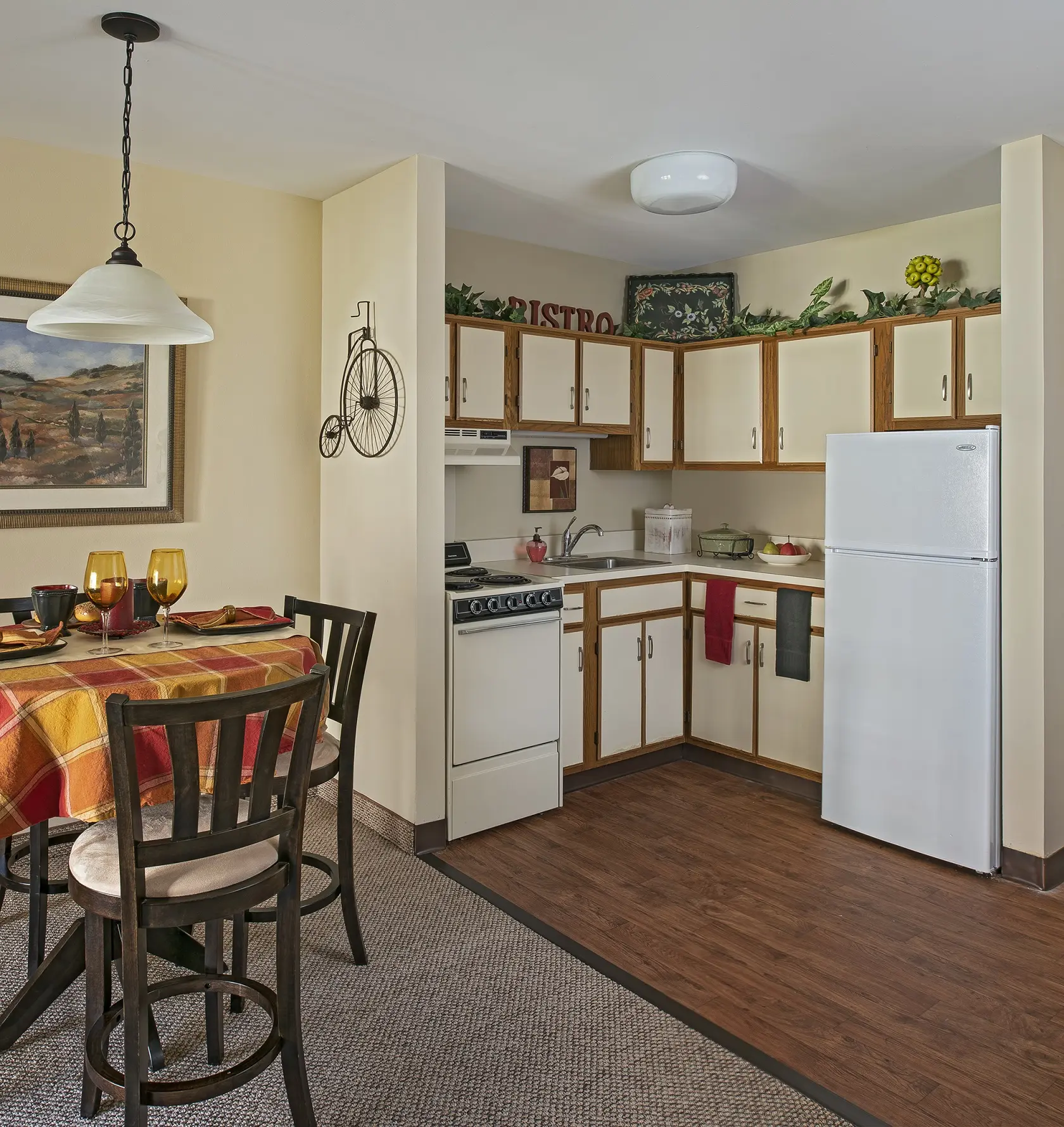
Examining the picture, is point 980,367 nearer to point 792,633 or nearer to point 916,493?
point 916,493

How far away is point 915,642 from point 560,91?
2.25 m

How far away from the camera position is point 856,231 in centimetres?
434

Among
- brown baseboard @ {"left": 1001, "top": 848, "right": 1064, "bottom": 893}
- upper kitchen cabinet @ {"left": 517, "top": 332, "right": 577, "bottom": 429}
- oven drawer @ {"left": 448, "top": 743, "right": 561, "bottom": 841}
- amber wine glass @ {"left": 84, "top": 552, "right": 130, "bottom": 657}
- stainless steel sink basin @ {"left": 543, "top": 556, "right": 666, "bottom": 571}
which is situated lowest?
brown baseboard @ {"left": 1001, "top": 848, "right": 1064, "bottom": 893}

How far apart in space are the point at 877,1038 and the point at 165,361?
327 centimetres

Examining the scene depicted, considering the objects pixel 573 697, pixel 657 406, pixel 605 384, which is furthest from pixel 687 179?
pixel 573 697

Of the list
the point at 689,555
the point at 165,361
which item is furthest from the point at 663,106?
the point at 689,555

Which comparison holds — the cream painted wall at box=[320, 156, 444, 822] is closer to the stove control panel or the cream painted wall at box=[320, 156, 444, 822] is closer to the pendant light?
the stove control panel

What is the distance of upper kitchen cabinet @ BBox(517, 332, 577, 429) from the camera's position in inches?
161

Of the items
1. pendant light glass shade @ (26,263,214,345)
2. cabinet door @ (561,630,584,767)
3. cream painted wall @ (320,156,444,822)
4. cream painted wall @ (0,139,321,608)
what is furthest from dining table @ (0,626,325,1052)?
cabinet door @ (561,630,584,767)

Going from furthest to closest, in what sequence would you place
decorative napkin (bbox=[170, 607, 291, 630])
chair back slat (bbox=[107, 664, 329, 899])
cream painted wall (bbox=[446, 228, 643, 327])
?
cream painted wall (bbox=[446, 228, 643, 327]) < decorative napkin (bbox=[170, 607, 291, 630]) < chair back slat (bbox=[107, 664, 329, 899])

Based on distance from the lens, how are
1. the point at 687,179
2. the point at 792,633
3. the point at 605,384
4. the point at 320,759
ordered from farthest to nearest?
the point at 605,384 < the point at 792,633 < the point at 687,179 < the point at 320,759

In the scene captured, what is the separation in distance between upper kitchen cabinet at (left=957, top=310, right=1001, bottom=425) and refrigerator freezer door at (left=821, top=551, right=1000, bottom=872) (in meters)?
0.76

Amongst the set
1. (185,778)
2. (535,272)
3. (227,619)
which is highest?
(535,272)

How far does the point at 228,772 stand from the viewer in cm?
180
